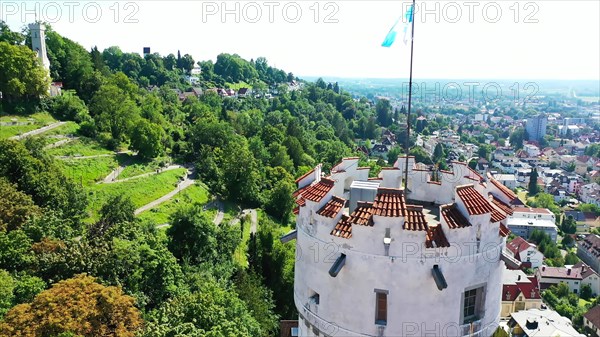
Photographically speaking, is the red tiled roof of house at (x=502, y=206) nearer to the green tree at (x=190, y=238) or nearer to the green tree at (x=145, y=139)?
the green tree at (x=190, y=238)

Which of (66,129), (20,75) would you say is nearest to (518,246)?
(66,129)

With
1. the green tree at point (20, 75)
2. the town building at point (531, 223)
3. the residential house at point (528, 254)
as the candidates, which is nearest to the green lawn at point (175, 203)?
the green tree at point (20, 75)

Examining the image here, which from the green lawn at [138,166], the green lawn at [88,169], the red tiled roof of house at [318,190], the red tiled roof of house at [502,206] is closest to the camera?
the red tiled roof of house at [318,190]

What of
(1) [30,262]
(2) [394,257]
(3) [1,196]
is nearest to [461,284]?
(2) [394,257]

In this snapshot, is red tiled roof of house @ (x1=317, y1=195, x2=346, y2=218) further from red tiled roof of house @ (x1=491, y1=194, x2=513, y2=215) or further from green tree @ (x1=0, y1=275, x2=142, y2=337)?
green tree @ (x1=0, y1=275, x2=142, y2=337)

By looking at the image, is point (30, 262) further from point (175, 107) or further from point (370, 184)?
point (175, 107)

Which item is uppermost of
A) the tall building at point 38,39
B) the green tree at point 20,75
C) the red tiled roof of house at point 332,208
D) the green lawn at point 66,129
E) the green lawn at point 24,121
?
the tall building at point 38,39

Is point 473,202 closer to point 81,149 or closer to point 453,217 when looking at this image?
point 453,217
